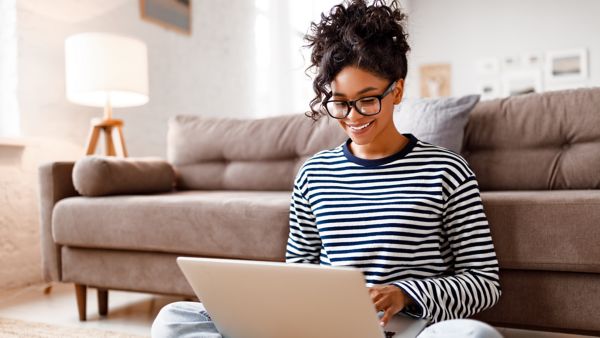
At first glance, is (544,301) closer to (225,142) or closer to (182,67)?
(225,142)

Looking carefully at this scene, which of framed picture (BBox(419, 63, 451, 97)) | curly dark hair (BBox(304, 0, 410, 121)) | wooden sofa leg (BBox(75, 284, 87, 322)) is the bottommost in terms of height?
wooden sofa leg (BBox(75, 284, 87, 322))

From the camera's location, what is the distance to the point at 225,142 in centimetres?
226

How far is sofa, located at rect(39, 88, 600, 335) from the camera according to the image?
1.21 metres

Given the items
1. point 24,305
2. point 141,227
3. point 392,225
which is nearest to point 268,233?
point 141,227

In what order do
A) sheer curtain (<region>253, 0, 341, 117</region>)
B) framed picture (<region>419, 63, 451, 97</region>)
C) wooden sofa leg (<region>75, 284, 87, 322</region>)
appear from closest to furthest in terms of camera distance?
wooden sofa leg (<region>75, 284, 87, 322</region>) → sheer curtain (<region>253, 0, 341, 117</region>) → framed picture (<region>419, 63, 451, 97</region>)

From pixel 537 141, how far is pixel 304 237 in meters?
0.89

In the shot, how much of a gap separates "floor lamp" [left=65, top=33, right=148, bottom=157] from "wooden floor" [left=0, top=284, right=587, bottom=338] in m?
0.65

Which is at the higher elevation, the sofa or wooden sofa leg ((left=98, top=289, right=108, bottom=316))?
the sofa

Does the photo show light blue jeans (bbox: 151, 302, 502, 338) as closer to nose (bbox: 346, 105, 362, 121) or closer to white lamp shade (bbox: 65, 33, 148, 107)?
nose (bbox: 346, 105, 362, 121)

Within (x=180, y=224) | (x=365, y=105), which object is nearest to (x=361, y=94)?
(x=365, y=105)

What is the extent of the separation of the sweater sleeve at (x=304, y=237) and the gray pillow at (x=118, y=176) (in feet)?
3.20

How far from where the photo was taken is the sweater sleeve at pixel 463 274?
88 cm

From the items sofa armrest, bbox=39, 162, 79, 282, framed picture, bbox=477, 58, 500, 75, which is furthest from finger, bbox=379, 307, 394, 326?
framed picture, bbox=477, 58, 500, 75

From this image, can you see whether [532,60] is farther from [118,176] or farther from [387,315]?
[387,315]
